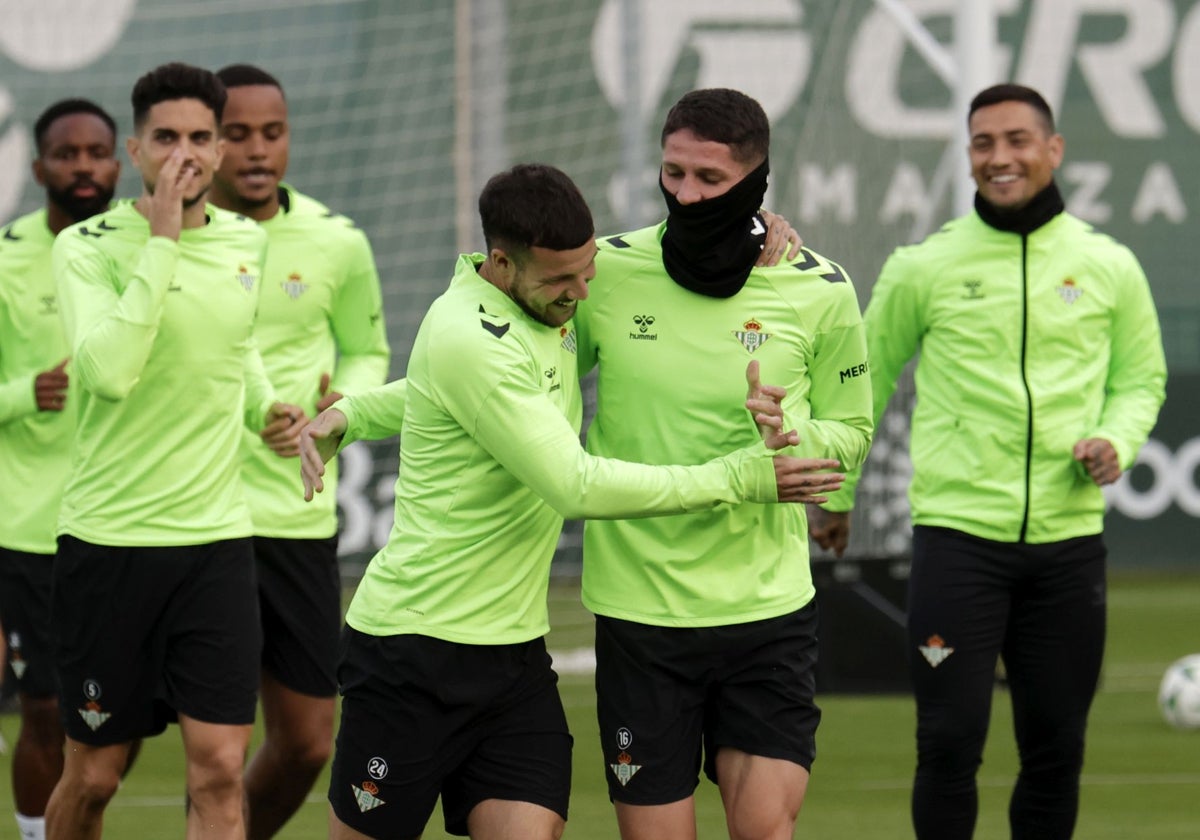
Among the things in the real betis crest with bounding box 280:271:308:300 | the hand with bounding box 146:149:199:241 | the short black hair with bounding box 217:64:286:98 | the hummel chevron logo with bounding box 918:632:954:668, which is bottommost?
the hummel chevron logo with bounding box 918:632:954:668

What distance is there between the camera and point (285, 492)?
679cm

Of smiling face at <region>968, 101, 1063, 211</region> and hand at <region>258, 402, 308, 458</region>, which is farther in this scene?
smiling face at <region>968, 101, 1063, 211</region>

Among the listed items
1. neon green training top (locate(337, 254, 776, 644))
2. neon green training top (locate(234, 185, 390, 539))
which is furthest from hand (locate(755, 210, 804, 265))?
neon green training top (locate(234, 185, 390, 539))

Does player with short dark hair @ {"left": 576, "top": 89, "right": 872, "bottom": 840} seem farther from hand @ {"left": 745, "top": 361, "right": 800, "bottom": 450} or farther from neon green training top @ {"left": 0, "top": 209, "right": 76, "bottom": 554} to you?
neon green training top @ {"left": 0, "top": 209, "right": 76, "bottom": 554}

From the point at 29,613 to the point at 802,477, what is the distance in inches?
139

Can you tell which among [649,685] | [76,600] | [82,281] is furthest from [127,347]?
[649,685]

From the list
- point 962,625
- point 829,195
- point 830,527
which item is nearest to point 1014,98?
point 830,527

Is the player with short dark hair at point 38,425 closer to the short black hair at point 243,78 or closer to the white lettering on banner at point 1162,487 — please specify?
the short black hair at point 243,78

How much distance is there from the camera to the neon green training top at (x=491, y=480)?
4.51 m

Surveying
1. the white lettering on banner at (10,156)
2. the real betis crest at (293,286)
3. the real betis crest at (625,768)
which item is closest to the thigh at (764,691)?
the real betis crest at (625,768)

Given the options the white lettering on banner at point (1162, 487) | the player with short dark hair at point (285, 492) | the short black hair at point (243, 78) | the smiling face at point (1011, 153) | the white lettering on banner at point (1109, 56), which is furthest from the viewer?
the white lettering on banner at point (1109, 56)

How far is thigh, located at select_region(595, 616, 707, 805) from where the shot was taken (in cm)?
494

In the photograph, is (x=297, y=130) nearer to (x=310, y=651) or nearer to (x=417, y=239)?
(x=417, y=239)

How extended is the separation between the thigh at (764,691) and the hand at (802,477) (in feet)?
1.61
